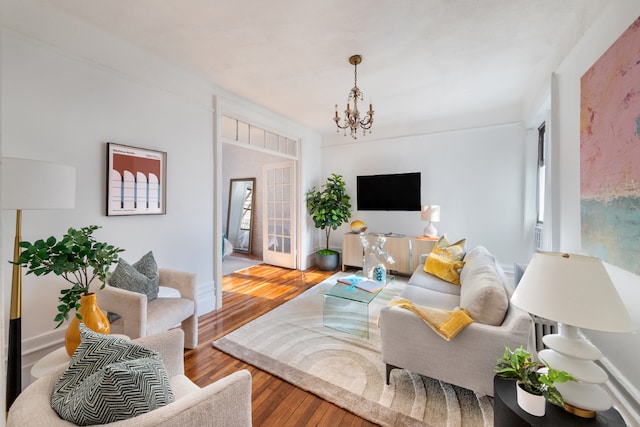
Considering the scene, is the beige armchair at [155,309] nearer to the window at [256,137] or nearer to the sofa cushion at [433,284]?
the window at [256,137]

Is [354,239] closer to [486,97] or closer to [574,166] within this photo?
[486,97]

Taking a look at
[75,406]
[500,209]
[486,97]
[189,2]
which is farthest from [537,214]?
[75,406]

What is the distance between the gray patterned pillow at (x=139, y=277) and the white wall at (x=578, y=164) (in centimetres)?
303

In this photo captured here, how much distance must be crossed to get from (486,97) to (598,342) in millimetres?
3016

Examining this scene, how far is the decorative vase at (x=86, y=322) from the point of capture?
1587 millimetres

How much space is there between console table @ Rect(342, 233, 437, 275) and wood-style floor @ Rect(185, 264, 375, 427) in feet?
3.33

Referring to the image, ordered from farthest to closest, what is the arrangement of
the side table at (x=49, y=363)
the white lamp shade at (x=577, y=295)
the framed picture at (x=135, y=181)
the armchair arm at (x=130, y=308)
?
the framed picture at (x=135, y=181)
the armchair arm at (x=130, y=308)
the side table at (x=49, y=363)
the white lamp shade at (x=577, y=295)

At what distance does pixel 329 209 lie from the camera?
4918 millimetres

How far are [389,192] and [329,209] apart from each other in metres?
1.07

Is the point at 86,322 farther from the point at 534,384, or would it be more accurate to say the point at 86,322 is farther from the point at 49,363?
the point at 534,384

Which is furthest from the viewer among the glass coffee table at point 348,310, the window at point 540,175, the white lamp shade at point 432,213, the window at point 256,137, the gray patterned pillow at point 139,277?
the white lamp shade at point 432,213

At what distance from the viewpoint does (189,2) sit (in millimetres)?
1979

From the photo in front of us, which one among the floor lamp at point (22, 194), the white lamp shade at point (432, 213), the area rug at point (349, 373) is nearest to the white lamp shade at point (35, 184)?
the floor lamp at point (22, 194)

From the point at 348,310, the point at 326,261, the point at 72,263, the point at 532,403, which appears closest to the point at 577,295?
the point at 532,403
